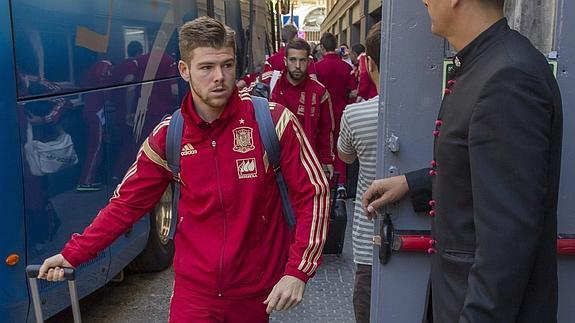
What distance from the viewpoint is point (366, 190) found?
119 inches

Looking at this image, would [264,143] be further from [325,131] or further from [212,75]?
[325,131]

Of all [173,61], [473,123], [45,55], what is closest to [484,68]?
[473,123]

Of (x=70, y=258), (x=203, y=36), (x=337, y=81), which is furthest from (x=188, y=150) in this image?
(x=337, y=81)

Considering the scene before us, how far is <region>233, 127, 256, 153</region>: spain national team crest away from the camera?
272cm

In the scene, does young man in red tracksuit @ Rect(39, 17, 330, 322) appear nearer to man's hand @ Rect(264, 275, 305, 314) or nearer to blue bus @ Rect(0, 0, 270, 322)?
man's hand @ Rect(264, 275, 305, 314)

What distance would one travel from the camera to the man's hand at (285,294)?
2.55m

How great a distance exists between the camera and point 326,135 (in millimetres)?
6270

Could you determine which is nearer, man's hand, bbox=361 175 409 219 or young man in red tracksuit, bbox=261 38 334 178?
man's hand, bbox=361 175 409 219

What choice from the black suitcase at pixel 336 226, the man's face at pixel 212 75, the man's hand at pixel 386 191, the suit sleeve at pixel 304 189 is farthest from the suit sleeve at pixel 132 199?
the black suitcase at pixel 336 226

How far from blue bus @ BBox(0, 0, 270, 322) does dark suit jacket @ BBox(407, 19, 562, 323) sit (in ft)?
8.62

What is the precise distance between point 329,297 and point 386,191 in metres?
3.34

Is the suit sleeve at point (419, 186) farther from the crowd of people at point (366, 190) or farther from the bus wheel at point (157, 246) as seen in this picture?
the bus wheel at point (157, 246)

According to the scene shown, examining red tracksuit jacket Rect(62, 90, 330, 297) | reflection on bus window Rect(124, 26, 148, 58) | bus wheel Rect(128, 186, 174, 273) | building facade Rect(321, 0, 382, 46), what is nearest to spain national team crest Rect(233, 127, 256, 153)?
red tracksuit jacket Rect(62, 90, 330, 297)

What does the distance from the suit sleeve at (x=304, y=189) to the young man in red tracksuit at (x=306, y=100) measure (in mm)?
3343
